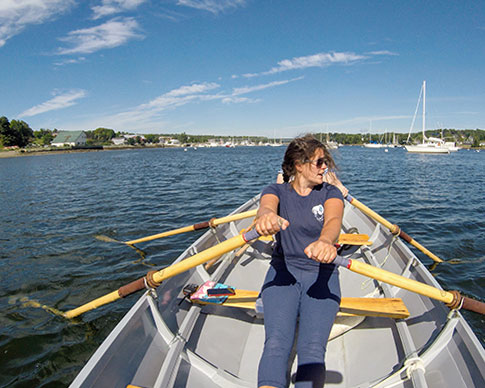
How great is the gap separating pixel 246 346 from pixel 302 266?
4.85 feet

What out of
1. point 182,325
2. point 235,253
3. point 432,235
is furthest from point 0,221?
point 432,235

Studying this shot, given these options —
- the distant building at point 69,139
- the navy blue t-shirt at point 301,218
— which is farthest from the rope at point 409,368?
the distant building at point 69,139

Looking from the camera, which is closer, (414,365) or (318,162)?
(414,365)

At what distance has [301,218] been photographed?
9.99ft

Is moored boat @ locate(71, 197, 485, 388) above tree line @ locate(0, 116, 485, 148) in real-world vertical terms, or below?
below

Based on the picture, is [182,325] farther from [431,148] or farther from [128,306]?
[431,148]

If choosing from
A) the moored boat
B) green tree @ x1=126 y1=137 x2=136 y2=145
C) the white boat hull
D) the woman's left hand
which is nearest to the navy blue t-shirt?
the woman's left hand

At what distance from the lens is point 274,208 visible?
3.09 metres

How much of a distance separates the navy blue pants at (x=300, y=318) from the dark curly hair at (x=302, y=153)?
42.8 inches

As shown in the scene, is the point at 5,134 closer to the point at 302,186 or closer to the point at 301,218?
the point at 302,186

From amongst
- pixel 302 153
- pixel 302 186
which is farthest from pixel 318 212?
pixel 302 153

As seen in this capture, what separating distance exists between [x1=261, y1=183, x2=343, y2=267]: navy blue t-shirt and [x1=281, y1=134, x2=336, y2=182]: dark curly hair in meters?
0.26

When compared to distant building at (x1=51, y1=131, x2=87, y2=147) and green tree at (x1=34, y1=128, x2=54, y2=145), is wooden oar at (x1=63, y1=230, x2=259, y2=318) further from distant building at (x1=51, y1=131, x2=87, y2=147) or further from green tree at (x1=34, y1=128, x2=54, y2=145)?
green tree at (x1=34, y1=128, x2=54, y2=145)

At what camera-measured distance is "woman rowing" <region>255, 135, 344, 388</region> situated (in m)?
2.36
